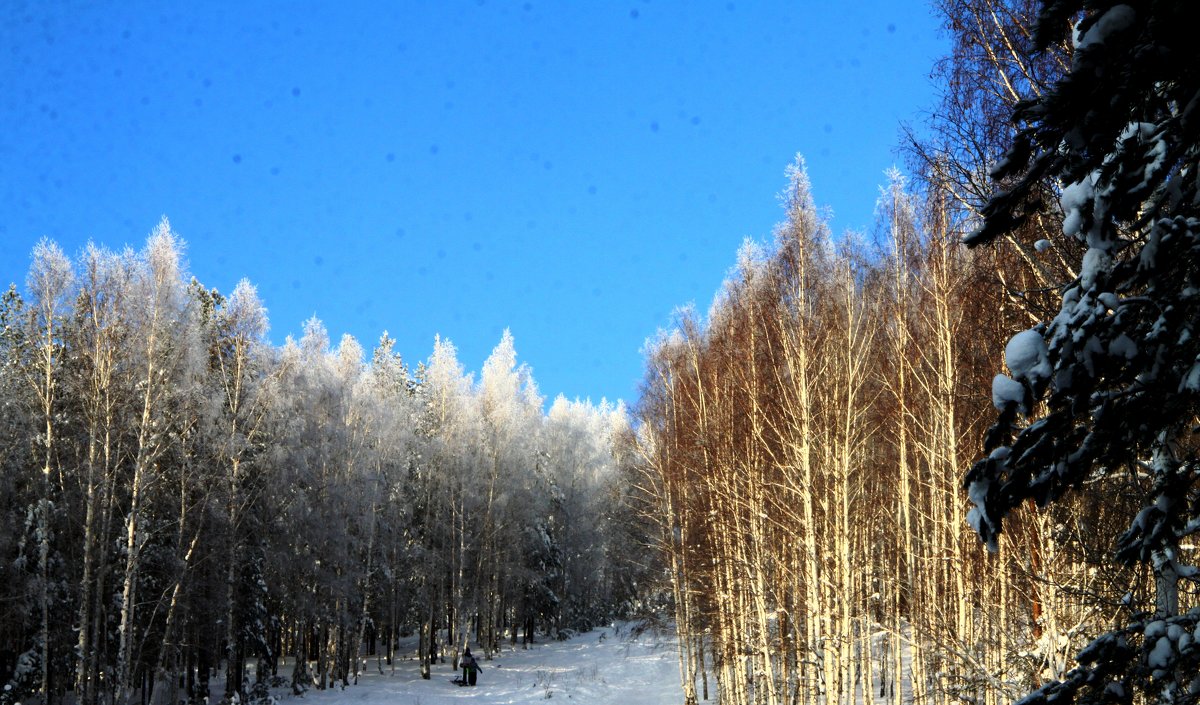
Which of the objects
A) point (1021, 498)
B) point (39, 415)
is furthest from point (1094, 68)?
point (39, 415)

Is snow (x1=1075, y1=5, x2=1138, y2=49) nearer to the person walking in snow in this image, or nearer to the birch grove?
the birch grove

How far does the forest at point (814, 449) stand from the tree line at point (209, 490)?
122mm

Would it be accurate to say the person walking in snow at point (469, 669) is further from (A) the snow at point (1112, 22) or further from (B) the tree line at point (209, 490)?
(A) the snow at point (1112, 22)

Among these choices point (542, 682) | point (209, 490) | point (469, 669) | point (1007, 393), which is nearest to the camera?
point (1007, 393)

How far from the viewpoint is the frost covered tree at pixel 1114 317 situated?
286cm

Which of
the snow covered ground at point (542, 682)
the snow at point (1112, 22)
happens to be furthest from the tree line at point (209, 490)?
the snow at point (1112, 22)

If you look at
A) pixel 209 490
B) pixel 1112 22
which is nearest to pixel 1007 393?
pixel 1112 22

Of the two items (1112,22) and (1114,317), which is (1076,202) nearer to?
(1114,317)

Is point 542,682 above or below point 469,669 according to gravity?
below

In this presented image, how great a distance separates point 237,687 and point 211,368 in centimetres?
876

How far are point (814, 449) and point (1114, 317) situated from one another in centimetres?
991

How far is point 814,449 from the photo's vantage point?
41.7 ft

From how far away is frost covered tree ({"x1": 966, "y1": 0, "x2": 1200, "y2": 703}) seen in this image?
2.86 m

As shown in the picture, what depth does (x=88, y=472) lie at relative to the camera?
18.4m
